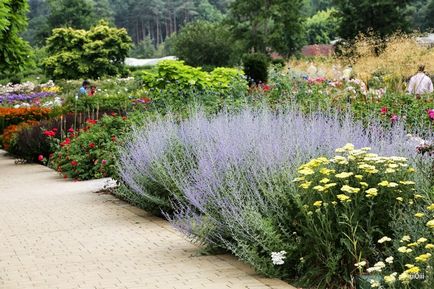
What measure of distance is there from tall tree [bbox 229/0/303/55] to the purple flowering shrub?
4210 cm

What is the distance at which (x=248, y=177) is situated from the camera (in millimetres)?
6023

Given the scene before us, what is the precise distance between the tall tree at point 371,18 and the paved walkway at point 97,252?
35.9 m

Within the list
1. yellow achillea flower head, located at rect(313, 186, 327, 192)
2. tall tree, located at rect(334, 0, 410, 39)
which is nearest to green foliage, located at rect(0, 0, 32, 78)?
yellow achillea flower head, located at rect(313, 186, 327, 192)

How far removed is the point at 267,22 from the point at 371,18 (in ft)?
30.8

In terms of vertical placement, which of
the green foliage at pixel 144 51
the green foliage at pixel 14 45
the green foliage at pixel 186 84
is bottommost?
the green foliage at pixel 144 51

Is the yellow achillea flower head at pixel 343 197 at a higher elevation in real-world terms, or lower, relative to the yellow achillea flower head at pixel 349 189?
lower

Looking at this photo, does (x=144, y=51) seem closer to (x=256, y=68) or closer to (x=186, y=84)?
(x=256, y=68)

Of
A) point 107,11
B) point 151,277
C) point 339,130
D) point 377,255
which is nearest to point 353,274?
point 377,255

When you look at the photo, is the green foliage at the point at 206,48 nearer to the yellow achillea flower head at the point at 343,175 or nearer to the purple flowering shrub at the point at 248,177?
the purple flowering shrub at the point at 248,177

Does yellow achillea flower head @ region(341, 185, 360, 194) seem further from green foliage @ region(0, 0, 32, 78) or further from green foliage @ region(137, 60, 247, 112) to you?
green foliage @ region(0, 0, 32, 78)

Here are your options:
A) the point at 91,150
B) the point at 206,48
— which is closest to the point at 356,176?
the point at 91,150

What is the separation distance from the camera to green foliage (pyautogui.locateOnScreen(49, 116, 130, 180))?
485 inches

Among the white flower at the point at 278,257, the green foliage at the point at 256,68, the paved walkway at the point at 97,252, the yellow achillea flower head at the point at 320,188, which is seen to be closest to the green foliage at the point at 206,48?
the green foliage at the point at 256,68

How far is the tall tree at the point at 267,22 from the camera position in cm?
4981
